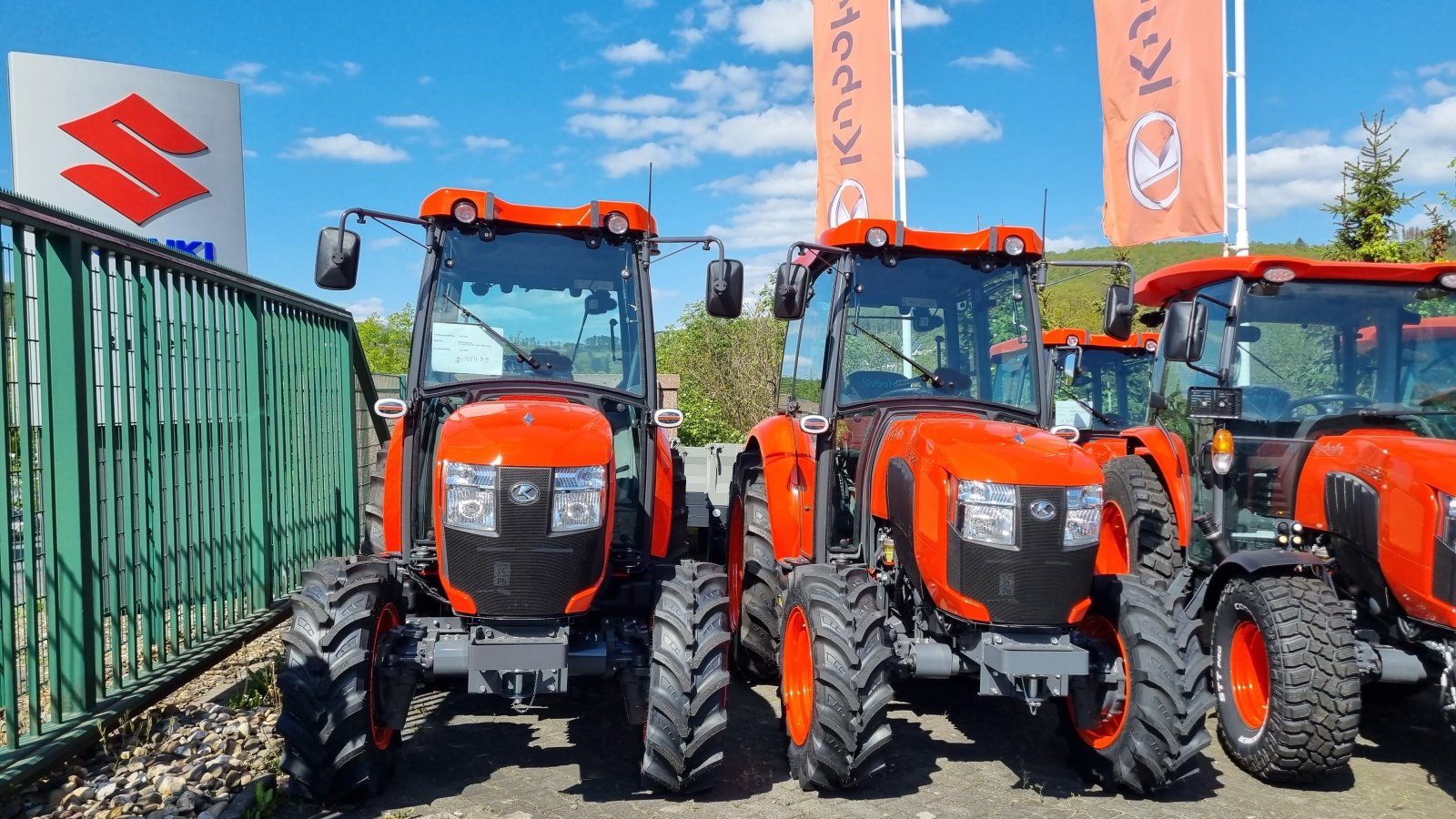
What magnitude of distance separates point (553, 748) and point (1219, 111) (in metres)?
7.89

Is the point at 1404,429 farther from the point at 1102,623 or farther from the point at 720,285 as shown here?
the point at 720,285

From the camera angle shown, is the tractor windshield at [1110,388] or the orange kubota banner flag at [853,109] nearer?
the tractor windshield at [1110,388]

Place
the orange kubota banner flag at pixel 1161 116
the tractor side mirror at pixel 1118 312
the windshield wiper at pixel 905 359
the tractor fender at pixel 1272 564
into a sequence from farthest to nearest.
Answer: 1. the orange kubota banner flag at pixel 1161 116
2. the tractor side mirror at pixel 1118 312
3. the windshield wiper at pixel 905 359
4. the tractor fender at pixel 1272 564

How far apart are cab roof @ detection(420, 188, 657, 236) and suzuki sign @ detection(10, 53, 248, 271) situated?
3.22 m

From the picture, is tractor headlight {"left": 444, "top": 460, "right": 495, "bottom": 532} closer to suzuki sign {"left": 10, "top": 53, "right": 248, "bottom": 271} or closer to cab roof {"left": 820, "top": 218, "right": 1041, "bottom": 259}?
cab roof {"left": 820, "top": 218, "right": 1041, "bottom": 259}

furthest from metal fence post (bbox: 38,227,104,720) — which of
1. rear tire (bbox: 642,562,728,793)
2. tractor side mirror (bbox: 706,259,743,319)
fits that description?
tractor side mirror (bbox: 706,259,743,319)

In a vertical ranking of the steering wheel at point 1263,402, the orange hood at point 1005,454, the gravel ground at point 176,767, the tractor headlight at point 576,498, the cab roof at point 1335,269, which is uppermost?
the cab roof at point 1335,269

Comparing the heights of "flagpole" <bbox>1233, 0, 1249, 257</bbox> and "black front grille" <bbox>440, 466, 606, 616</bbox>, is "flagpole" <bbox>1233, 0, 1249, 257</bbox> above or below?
above

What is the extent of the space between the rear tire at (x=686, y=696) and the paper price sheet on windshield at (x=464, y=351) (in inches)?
59.9

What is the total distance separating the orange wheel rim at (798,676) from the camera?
13.4 feet

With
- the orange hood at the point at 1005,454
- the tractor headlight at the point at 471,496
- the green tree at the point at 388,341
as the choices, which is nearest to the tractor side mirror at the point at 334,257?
the tractor headlight at the point at 471,496

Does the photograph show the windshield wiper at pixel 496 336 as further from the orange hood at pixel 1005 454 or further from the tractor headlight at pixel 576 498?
the orange hood at pixel 1005 454

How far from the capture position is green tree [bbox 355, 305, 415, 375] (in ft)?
84.9

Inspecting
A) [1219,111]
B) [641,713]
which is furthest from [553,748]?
[1219,111]
